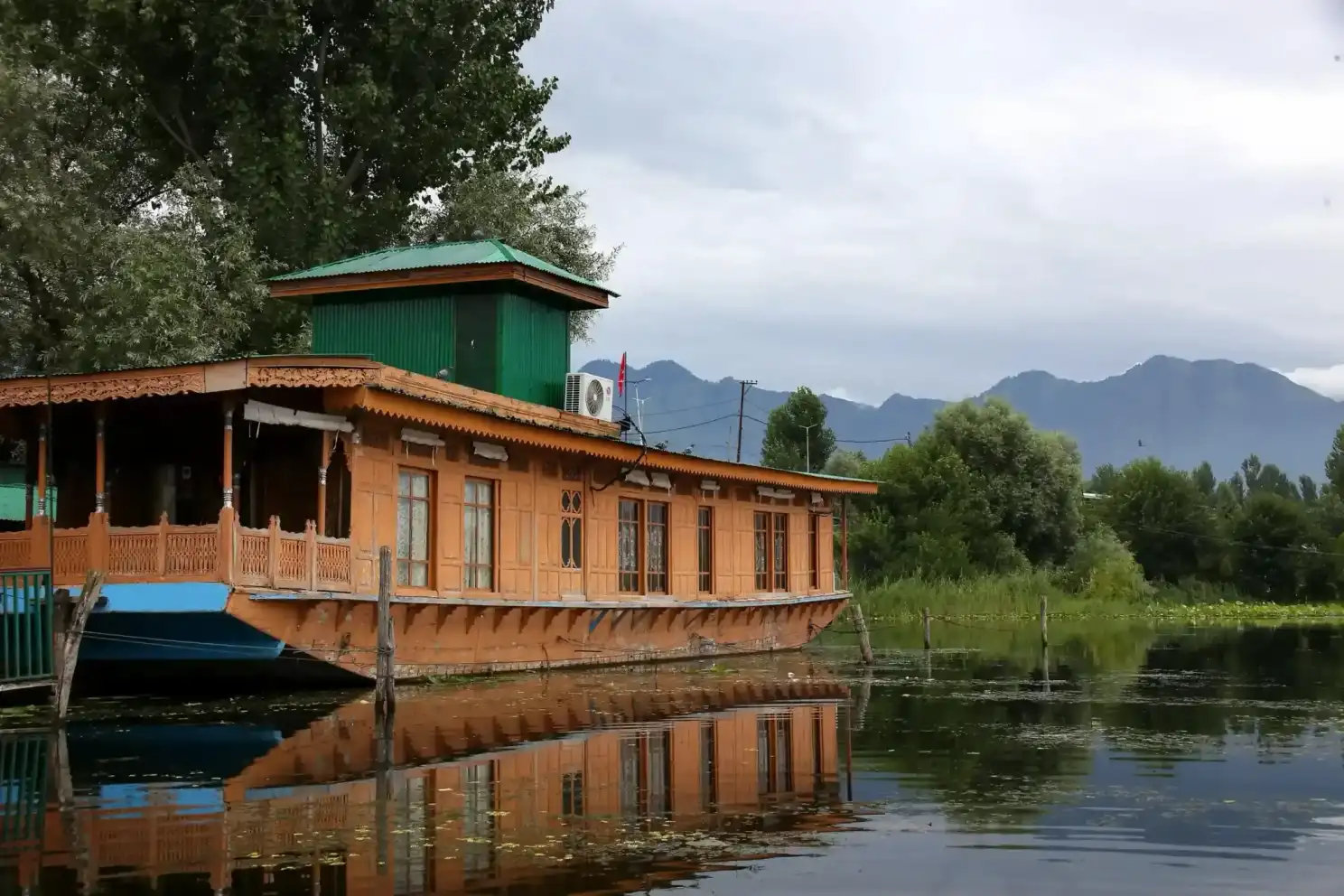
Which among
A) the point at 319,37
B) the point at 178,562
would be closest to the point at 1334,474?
the point at 319,37

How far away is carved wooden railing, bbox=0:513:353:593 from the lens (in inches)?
720

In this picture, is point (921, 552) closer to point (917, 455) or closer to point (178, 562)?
point (917, 455)

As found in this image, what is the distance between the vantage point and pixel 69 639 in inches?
673

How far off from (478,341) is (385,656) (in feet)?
31.9

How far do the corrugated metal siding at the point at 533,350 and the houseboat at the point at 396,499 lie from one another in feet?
0.17

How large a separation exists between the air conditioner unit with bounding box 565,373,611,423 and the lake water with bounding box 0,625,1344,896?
7225 millimetres

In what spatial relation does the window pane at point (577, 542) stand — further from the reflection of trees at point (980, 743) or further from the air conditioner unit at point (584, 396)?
the reflection of trees at point (980, 743)

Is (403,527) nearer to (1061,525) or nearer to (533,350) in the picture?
(533,350)

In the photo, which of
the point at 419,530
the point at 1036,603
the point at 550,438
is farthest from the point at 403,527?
the point at 1036,603

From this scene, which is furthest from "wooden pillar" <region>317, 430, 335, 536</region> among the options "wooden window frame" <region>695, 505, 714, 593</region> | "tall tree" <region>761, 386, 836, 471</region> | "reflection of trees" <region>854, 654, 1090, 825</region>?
"tall tree" <region>761, 386, 836, 471</region>

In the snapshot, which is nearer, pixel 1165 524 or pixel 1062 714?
pixel 1062 714

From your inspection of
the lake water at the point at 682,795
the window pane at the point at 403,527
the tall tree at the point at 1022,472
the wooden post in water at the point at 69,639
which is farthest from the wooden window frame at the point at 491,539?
the tall tree at the point at 1022,472

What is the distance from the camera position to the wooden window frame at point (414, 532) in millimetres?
21953

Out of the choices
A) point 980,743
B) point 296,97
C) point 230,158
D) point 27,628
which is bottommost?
point 980,743
